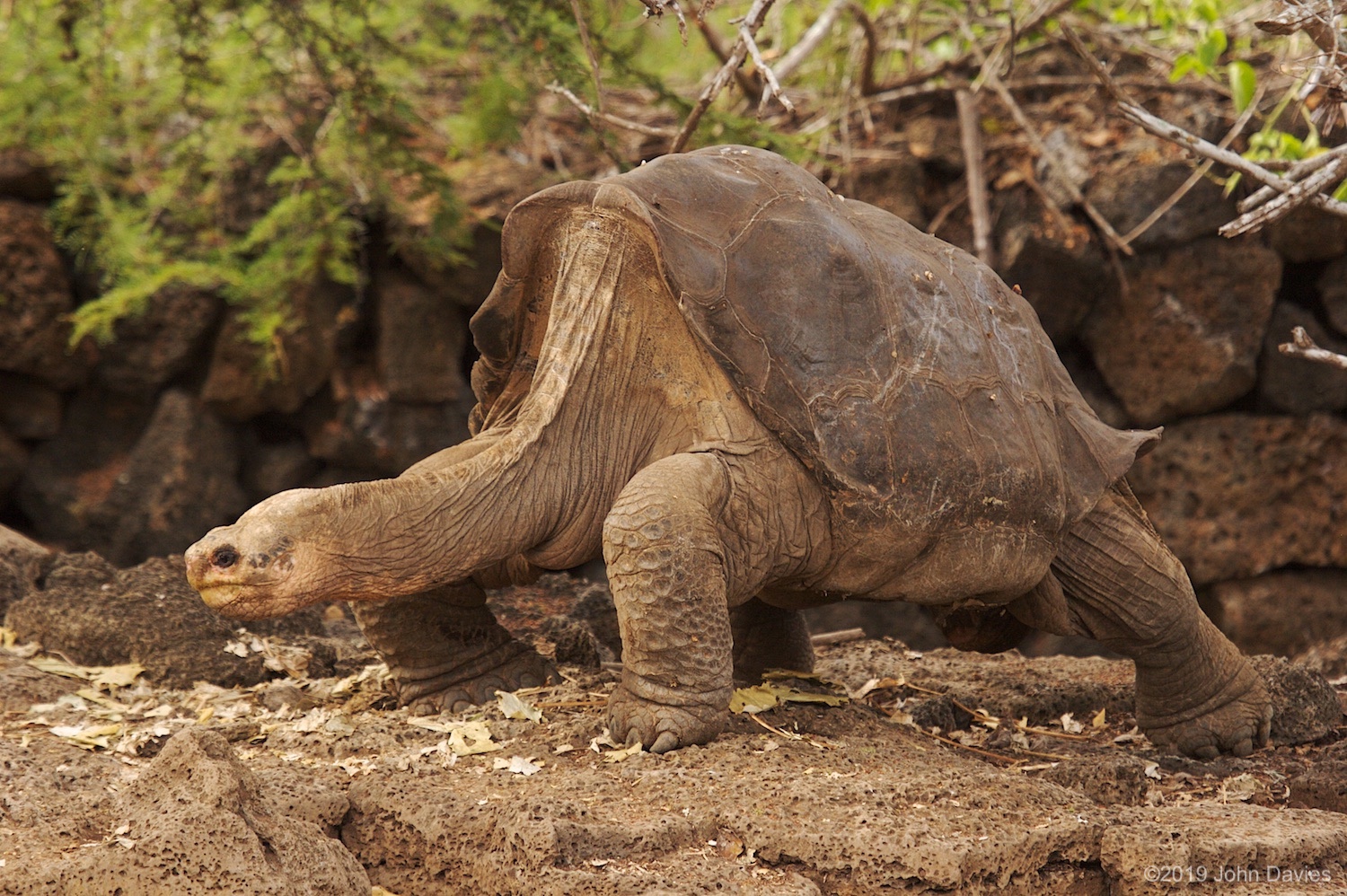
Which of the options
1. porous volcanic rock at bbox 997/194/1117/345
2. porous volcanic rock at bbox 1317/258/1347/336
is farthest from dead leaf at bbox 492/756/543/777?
porous volcanic rock at bbox 1317/258/1347/336

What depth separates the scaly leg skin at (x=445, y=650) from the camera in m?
3.59

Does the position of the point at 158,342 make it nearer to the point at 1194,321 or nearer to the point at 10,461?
the point at 10,461

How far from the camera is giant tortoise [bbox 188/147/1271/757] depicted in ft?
9.93

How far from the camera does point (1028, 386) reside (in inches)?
144

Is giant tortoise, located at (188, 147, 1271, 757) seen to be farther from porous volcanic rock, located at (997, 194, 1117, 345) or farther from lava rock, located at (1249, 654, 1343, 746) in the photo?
porous volcanic rock, located at (997, 194, 1117, 345)

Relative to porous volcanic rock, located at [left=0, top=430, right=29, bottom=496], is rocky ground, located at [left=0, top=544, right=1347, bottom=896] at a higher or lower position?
higher

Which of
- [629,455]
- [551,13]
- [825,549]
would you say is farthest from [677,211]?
[551,13]

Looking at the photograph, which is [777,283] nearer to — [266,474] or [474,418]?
[474,418]

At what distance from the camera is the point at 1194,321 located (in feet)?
Result: 22.7

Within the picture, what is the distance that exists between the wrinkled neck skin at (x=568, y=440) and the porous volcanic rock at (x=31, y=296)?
4317 millimetres

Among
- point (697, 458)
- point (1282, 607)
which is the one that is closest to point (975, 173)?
point (1282, 607)

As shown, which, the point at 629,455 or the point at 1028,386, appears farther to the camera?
the point at 1028,386

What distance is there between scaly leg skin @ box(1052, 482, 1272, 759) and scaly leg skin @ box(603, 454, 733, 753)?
1290 millimetres

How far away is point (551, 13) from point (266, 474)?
10.3 feet
